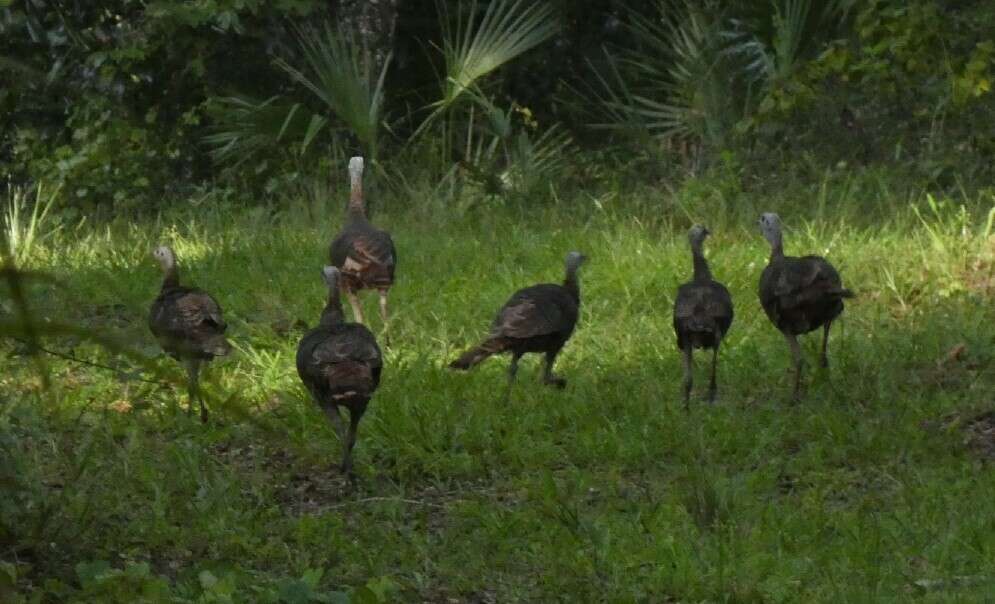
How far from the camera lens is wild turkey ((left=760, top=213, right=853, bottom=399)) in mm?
8391

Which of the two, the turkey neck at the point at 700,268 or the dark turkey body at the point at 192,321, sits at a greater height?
the turkey neck at the point at 700,268

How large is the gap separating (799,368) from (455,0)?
959 cm

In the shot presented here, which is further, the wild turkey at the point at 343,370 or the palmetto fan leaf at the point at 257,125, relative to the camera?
the palmetto fan leaf at the point at 257,125

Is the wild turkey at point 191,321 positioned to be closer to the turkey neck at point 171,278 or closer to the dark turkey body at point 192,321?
the dark turkey body at point 192,321

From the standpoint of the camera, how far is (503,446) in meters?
7.81

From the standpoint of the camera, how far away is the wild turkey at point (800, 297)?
8391mm

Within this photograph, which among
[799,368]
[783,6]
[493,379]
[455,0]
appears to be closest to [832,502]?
[799,368]

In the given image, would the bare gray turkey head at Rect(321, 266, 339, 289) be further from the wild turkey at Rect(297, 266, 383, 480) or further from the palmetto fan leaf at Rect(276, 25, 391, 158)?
the palmetto fan leaf at Rect(276, 25, 391, 158)

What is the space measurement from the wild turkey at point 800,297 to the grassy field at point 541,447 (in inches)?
14.1

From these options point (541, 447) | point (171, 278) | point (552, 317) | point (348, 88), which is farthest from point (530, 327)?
point (348, 88)

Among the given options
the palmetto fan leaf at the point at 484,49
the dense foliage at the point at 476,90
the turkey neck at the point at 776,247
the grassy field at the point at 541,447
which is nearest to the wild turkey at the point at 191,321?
the grassy field at the point at 541,447

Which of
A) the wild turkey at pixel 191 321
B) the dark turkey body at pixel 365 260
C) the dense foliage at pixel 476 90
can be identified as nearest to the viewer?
the wild turkey at pixel 191 321

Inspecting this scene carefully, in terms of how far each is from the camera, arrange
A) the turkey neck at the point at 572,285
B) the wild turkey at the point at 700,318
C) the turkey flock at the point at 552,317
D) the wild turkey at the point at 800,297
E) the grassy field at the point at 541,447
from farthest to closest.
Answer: the turkey neck at the point at 572,285
the wild turkey at the point at 800,297
the wild turkey at the point at 700,318
the turkey flock at the point at 552,317
the grassy field at the point at 541,447

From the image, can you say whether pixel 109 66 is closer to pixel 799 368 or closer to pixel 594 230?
pixel 594 230
